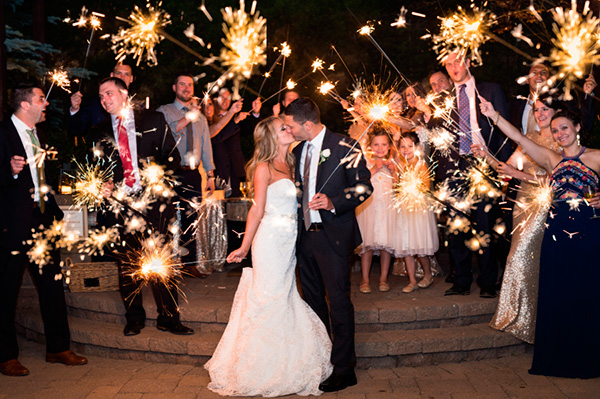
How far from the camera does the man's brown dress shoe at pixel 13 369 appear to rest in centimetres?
532

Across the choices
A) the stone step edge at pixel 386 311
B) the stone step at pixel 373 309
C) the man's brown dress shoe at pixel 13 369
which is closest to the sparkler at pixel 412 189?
the stone step at pixel 373 309

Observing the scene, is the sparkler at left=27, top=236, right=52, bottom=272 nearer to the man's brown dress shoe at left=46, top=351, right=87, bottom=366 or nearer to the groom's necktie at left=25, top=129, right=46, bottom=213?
the groom's necktie at left=25, top=129, right=46, bottom=213

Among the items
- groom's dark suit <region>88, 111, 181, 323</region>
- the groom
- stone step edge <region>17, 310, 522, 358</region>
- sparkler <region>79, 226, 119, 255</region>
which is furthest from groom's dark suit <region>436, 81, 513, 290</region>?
sparkler <region>79, 226, 119, 255</region>

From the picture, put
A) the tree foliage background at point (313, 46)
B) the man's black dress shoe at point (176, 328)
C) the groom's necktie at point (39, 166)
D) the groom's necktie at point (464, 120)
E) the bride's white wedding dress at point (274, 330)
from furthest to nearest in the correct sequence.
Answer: the tree foliage background at point (313, 46) → the groom's necktie at point (464, 120) → the man's black dress shoe at point (176, 328) → the groom's necktie at point (39, 166) → the bride's white wedding dress at point (274, 330)

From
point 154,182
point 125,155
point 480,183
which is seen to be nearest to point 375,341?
point 480,183

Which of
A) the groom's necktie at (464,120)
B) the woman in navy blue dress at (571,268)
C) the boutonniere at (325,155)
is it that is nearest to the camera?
the boutonniere at (325,155)

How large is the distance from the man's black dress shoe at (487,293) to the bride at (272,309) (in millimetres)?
2063

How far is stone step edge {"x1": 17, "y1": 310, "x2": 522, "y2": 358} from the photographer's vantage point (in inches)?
218

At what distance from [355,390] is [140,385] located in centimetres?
166

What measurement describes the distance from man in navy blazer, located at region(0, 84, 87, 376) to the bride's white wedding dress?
5.08 ft

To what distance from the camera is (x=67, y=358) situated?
5.61 meters

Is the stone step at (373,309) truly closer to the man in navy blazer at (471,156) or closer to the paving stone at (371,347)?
the man in navy blazer at (471,156)

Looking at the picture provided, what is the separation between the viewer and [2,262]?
534cm

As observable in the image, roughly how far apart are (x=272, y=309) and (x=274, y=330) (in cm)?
16
